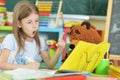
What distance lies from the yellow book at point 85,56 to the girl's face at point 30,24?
0.39 meters

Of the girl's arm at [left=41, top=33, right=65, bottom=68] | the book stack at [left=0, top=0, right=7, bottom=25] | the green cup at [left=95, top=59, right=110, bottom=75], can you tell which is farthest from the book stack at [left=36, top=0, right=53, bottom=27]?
the green cup at [left=95, top=59, right=110, bottom=75]

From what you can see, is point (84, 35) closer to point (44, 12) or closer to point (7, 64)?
point (7, 64)

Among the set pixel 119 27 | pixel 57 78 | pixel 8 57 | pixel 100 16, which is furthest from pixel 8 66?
pixel 100 16

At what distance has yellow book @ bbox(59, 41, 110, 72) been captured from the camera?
1.20m

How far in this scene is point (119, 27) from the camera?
2293mm

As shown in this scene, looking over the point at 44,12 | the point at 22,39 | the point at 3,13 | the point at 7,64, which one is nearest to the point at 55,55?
the point at 22,39

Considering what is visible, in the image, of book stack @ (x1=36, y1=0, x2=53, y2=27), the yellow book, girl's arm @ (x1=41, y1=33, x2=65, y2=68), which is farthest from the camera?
book stack @ (x1=36, y1=0, x2=53, y2=27)

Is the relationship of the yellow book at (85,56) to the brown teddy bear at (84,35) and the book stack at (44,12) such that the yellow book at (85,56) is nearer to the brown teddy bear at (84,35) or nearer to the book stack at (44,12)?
the brown teddy bear at (84,35)

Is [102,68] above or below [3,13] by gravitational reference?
below

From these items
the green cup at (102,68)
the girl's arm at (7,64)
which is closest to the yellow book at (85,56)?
the green cup at (102,68)

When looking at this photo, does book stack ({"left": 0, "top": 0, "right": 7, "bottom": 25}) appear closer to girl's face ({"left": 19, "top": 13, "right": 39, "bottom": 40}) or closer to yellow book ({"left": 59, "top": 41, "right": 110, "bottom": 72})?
girl's face ({"left": 19, "top": 13, "right": 39, "bottom": 40})

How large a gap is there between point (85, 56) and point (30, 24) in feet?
1.41

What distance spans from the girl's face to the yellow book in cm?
39

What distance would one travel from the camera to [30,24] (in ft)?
5.10
